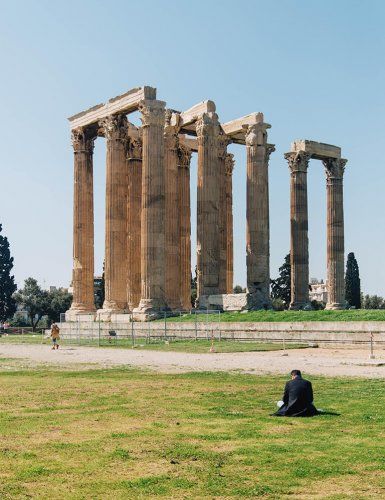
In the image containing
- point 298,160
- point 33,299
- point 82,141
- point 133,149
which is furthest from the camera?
point 33,299

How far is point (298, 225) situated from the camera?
7600 cm

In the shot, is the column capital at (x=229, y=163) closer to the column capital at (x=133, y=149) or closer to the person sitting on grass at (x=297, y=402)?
the column capital at (x=133, y=149)

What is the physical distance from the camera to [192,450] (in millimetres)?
12578

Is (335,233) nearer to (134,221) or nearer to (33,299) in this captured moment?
(134,221)

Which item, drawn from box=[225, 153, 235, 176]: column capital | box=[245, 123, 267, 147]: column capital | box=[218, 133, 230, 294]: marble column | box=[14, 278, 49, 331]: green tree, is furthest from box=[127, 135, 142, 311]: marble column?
box=[14, 278, 49, 331]: green tree

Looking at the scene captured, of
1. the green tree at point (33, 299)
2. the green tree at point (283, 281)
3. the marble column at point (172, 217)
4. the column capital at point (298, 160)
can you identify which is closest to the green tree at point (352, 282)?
the green tree at point (283, 281)

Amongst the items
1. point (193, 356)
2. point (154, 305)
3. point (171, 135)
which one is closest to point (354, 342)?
point (193, 356)

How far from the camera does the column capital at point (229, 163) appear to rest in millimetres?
78438

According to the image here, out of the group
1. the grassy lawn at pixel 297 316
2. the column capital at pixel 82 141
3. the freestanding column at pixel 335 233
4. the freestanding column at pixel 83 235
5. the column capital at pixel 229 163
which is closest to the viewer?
Answer: the grassy lawn at pixel 297 316

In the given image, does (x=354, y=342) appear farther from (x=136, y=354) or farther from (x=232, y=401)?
(x=232, y=401)

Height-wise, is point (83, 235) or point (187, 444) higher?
point (83, 235)

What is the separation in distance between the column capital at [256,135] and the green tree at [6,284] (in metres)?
63.5

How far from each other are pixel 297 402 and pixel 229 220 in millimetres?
62538

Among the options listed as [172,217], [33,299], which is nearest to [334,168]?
[172,217]
